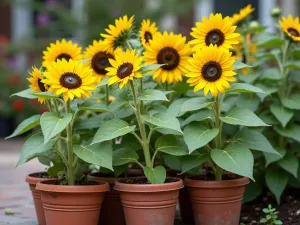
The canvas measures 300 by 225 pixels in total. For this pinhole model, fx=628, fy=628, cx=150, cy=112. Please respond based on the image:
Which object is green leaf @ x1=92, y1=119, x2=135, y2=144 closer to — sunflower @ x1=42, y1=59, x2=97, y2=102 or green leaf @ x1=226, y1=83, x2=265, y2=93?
sunflower @ x1=42, y1=59, x2=97, y2=102

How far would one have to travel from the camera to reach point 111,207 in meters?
3.56

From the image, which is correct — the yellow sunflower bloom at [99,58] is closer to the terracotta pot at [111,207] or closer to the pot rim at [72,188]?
the terracotta pot at [111,207]

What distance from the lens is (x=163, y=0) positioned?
10.7m

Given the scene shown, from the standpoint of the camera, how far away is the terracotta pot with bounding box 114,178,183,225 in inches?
122

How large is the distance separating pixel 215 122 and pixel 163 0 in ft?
24.9

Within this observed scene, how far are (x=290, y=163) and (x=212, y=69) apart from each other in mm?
1018

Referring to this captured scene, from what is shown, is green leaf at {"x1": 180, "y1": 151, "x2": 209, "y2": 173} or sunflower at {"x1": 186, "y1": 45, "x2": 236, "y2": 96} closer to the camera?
sunflower at {"x1": 186, "y1": 45, "x2": 236, "y2": 96}

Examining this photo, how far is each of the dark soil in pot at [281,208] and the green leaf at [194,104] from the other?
2.84 ft

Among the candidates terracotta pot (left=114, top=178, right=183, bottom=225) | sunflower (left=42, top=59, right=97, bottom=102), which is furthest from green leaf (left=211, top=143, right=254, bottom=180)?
sunflower (left=42, top=59, right=97, bottom=102)

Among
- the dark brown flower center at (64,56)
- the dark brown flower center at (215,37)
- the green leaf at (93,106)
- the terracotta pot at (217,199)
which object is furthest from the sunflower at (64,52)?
the terracotta pot at (217,199)

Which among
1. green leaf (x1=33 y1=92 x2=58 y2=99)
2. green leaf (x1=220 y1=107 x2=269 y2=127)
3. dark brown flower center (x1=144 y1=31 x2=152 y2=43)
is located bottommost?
green leaf (x1=220 y1=107 x2=269 y2=127)

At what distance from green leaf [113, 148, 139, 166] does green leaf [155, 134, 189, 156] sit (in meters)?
0.13

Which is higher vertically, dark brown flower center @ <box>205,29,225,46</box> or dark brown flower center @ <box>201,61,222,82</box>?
dark brown flower center @ <box>205,29,225,46</box>

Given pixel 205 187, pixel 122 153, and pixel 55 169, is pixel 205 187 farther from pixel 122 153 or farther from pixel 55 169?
pixel 55 169
